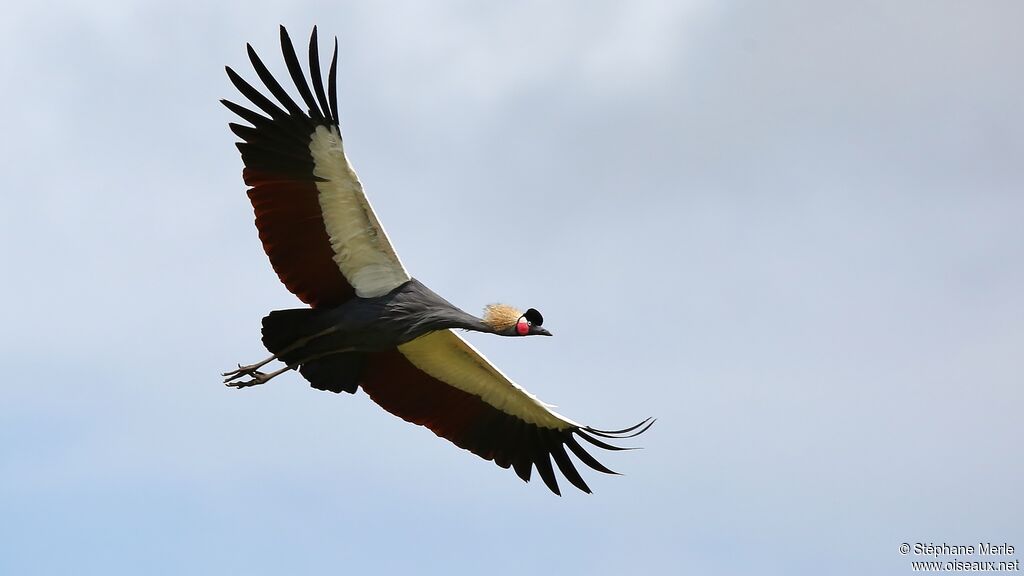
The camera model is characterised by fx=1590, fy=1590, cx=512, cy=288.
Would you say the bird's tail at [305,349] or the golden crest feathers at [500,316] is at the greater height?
the golden crest feathers at [500,316]

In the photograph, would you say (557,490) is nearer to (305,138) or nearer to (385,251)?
(385,251)

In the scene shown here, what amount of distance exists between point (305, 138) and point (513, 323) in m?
3.71

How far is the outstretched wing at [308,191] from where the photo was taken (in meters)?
20.6

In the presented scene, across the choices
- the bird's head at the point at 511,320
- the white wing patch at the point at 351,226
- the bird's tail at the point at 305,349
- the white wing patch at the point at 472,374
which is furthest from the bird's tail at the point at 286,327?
the bird's head at the point at 511,320

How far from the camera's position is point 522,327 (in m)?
21.4

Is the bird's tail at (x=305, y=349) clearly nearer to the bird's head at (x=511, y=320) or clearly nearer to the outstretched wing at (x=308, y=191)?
the outstretched wing at (x=308, y=191)

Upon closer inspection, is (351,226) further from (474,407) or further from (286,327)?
(474,407)

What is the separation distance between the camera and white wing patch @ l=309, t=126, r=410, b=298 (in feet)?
67.7

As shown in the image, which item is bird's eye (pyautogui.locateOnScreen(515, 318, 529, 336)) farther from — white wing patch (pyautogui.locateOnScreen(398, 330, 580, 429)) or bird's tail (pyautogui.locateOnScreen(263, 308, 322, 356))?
bird's tail (pyautogui.locateOnScreen(263, 308, 322, 356))

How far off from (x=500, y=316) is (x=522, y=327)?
33 cm

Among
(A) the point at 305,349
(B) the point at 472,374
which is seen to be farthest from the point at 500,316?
(A) the point at 305,349

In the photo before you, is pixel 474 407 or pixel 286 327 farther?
pixel 474 407

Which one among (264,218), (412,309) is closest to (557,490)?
(412,309)

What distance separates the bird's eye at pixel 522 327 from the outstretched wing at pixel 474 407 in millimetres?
1095
